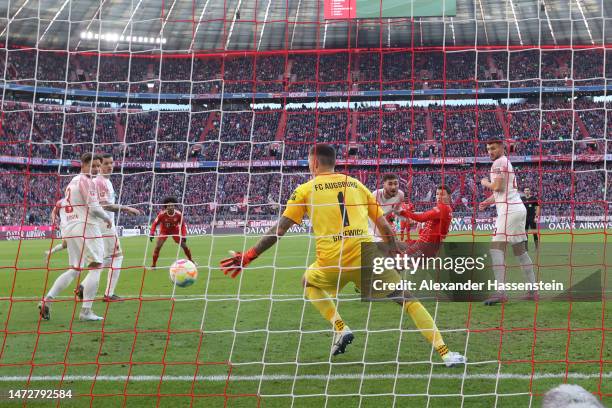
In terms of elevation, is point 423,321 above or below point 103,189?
above

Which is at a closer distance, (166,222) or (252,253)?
(252,253)

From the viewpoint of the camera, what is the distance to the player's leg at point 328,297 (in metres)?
5.57

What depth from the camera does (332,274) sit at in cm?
559

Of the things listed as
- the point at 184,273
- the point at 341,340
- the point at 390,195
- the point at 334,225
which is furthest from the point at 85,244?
the point at 390,195

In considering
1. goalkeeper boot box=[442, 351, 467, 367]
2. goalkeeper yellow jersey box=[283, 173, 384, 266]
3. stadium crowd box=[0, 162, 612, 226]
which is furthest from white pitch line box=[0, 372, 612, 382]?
stadium crowd box=[0, 162, 612, 226]

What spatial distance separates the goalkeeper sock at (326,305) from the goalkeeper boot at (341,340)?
61mm

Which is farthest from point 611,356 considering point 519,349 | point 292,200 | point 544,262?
point 544,262

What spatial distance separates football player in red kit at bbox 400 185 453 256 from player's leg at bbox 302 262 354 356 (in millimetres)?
2820

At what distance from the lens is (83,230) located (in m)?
7.50

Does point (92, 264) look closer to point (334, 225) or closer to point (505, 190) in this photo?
point (334, 225)

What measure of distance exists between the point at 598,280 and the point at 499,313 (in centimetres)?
376

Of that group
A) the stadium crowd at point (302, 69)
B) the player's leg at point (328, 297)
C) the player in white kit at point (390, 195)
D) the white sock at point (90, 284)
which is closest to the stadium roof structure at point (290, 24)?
the stadium crowd at point (302, 69)

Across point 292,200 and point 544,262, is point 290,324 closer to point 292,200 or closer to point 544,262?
point 292,200

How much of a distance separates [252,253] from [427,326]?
159 cm
